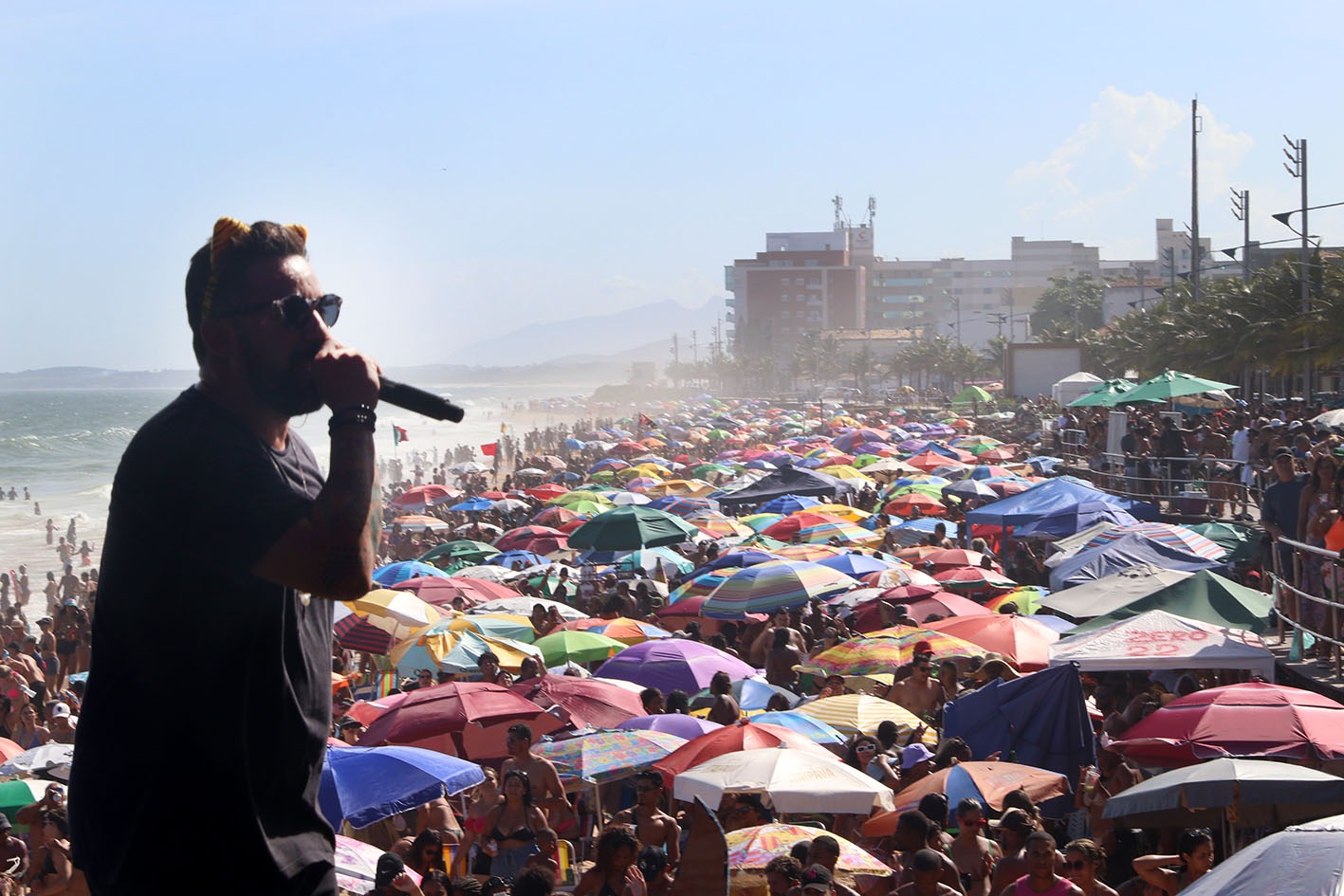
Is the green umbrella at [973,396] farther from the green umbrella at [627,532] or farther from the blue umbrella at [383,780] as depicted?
the blue umbrella at [383,780]

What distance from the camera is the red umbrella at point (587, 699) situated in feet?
33.6

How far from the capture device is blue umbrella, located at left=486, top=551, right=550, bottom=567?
797 inches

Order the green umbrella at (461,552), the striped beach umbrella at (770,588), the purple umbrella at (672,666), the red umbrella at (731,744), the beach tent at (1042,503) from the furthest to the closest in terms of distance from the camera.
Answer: the green umbrella at (461,552) < the beach tent at (1042,503) < the striped beach umbrella at (770,588) < the purple umbrella at (672,666) < the red umbrella at (731,744)

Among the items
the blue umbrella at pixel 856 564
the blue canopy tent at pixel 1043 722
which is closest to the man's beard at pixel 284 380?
the blue canopy tent at pixel 1043 722

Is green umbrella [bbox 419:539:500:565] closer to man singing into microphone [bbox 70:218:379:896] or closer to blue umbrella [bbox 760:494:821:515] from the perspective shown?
blue umbrella [bbox 760:494:821:515]

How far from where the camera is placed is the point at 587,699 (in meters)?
10.4

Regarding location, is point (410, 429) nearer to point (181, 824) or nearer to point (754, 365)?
point (754, 365)

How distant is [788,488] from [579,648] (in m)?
11.2

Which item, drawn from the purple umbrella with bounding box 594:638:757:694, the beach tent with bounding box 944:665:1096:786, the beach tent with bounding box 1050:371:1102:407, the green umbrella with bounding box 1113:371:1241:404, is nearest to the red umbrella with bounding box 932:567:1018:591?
the purple umbrella with bounding box 594:638:757:694

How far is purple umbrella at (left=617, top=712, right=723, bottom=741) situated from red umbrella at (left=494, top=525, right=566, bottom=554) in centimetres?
1185

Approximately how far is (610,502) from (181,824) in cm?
2395

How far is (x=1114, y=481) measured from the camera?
83.9ft

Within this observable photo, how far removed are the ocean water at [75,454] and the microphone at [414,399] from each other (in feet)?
0.40

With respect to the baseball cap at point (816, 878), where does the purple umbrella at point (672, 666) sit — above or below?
below
